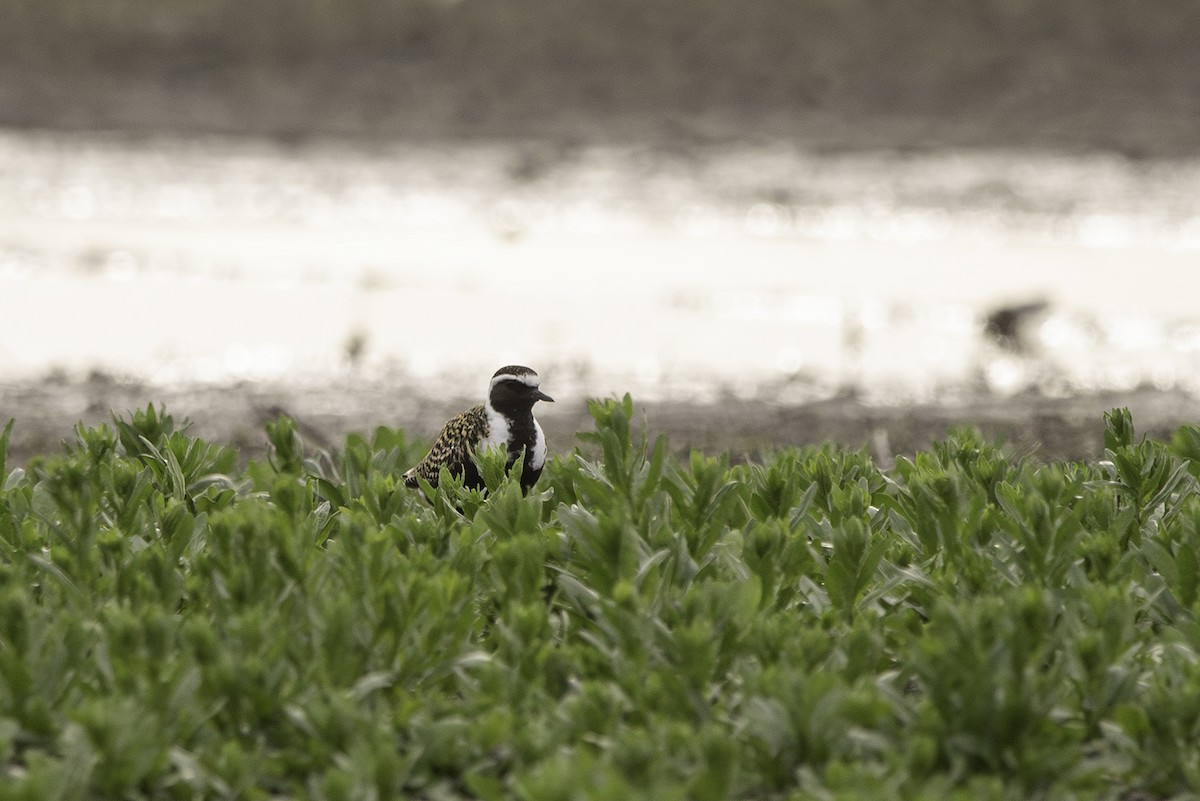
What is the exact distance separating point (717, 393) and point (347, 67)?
539 inches

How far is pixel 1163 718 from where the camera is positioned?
12.2 ft

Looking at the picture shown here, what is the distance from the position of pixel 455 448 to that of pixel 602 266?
30.7 feet

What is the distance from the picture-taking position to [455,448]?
5590mm

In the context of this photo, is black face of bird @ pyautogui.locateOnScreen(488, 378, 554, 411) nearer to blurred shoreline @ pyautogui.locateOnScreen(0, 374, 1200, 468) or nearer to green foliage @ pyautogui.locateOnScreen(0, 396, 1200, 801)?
green foliage @ pyautogui.locateOnScreen(0, 396, 1200, 801)

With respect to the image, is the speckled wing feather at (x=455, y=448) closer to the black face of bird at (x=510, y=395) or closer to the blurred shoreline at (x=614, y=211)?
the black face of bird at (x=510, y=395)

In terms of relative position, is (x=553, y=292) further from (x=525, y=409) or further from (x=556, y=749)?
(x=556, y=749)

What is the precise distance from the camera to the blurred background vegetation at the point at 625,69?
21219 mm

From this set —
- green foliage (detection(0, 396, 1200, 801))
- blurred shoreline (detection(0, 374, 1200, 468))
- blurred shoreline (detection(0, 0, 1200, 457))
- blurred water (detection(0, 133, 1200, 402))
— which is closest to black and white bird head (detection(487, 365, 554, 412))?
green foliage (detection(0, 396, 1200, 801))

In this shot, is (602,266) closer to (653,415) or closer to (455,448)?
(653,415)

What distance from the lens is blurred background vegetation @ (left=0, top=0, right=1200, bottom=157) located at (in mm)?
21219

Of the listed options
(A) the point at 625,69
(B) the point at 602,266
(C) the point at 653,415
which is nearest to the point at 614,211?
(B) the point at 602,266

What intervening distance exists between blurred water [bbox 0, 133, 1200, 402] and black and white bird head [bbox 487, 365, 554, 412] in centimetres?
490

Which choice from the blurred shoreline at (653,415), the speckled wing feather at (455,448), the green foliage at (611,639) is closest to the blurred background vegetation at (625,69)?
the blurred shoreline at (653,415)

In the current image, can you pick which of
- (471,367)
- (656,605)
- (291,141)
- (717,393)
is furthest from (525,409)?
(291,141)
